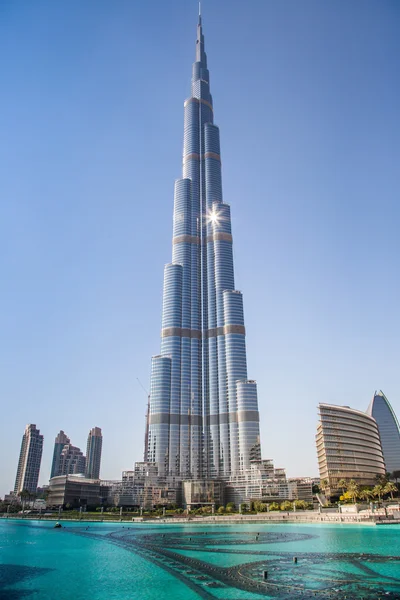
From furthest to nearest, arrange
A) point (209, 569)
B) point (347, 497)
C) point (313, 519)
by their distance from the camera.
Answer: point (347, 497) < point (313, 519) < point (209, 569)

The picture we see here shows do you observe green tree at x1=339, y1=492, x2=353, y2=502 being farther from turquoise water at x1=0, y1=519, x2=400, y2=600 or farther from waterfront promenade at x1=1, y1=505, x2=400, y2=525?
turquoise water at x1=0, y1=519, x2=400, y2=600

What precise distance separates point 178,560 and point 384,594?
3645 cm

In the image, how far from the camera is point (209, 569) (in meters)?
61.9

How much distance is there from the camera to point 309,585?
50125 mm

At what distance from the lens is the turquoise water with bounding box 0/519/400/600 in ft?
162

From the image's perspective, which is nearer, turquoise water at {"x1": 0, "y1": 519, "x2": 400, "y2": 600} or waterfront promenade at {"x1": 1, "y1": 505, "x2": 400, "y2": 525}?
turquoise water at {"x1": 0, "y1": 519, "x2": 400, "y2": 600}

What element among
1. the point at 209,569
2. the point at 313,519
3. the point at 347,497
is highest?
the point at 347,497

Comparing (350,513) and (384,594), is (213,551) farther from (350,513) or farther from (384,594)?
(350,513)

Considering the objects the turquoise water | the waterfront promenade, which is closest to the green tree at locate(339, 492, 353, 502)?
the waterfront promenade

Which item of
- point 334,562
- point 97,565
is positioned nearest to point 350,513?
point 334,562

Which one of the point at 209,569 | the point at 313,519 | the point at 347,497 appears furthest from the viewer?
the point at 347,497

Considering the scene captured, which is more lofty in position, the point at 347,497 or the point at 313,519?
the point at 347,497

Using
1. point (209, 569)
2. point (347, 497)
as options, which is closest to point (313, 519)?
point (347, 497)

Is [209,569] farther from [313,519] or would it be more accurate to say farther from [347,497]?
[347,497]
